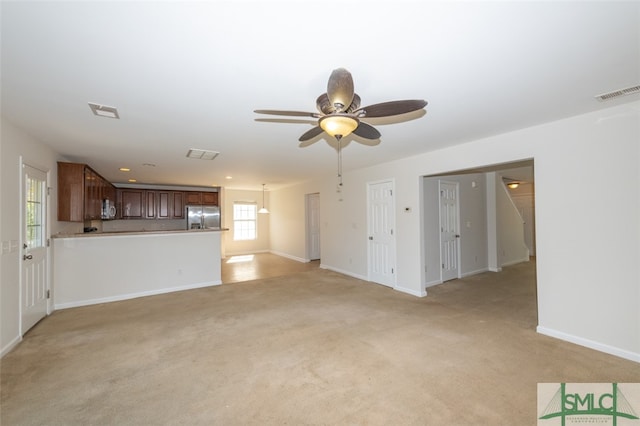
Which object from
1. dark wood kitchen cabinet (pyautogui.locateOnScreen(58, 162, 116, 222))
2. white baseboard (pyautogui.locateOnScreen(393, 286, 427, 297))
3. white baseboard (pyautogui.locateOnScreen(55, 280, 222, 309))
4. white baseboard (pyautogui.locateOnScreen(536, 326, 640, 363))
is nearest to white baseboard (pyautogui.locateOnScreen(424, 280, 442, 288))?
white baseboard (pyautogui.locateOnScreen(393, 286, 427, 297))

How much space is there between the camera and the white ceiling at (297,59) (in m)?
1.39

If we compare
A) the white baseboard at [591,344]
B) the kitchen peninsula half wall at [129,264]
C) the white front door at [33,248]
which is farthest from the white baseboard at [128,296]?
the white baseboard at [591,344]

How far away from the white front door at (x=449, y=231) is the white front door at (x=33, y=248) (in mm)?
6391

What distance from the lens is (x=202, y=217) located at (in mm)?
8398

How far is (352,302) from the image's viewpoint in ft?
14.2

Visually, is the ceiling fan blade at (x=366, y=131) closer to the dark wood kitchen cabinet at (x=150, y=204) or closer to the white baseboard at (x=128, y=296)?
the white baseboard at (x=128, y=296)

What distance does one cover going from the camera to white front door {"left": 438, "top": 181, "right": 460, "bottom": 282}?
18.2 ft

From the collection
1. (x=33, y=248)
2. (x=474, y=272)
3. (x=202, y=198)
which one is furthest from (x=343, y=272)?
(x=33, y=248)

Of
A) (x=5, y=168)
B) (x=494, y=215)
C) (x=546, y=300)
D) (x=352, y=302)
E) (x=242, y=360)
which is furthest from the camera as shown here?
(x=494, y=215)

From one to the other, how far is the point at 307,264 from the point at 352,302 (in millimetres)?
3531

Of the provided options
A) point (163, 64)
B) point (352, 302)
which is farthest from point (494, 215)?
A: point (163, 64)

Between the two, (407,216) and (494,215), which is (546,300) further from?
(494,215)

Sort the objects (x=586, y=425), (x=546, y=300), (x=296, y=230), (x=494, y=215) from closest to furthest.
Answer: (x=586, y=425), (x=546, y=300), (x=494, y=215), (x=296, y=230)

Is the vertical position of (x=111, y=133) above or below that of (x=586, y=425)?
above
